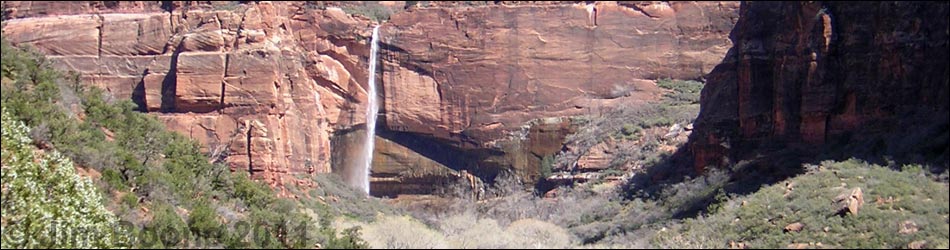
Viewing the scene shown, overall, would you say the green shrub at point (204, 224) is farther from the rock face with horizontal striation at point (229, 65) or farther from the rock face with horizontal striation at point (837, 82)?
the rock face with horizontal striation at point (229, 65)

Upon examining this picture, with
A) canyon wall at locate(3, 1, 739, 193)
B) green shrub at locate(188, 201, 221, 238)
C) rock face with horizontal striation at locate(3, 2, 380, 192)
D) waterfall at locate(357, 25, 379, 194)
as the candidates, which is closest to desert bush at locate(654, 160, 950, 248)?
green shrub at locate(188, 201, 221, 238)

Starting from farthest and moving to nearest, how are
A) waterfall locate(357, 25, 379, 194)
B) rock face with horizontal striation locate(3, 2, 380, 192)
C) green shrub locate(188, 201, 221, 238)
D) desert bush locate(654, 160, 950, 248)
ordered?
waterfall locate(357, 25, 379, 194)
rock face with horizontal striation locate(3, 2, 380, 192)
green shrub locate(188, 201, 221, 238)
desert bush locate(654, 160, 950, 248)

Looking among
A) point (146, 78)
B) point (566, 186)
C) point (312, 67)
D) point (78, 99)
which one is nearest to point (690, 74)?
point (566, 186)

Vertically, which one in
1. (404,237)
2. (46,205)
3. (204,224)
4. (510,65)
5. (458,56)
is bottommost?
(510,65)

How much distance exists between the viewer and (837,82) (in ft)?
136

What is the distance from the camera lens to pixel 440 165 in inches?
2413

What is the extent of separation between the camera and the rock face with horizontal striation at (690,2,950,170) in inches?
1516

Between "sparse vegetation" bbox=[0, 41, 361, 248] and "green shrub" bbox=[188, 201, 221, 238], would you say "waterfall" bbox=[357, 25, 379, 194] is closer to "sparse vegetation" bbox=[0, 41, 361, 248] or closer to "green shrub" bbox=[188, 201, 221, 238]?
"sparse vegetation" bbox=[0, 41, 361, 248]

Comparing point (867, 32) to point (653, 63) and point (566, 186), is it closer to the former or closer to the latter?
point (566, 186)

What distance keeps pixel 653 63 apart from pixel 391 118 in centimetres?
986

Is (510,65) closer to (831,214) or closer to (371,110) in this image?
(371,110)

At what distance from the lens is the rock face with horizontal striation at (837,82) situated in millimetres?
38500

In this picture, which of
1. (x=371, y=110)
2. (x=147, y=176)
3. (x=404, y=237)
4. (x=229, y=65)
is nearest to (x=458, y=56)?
(x=371, y=110)

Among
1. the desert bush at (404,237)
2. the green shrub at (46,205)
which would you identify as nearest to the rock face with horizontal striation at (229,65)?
the desert bush at (404,237)
